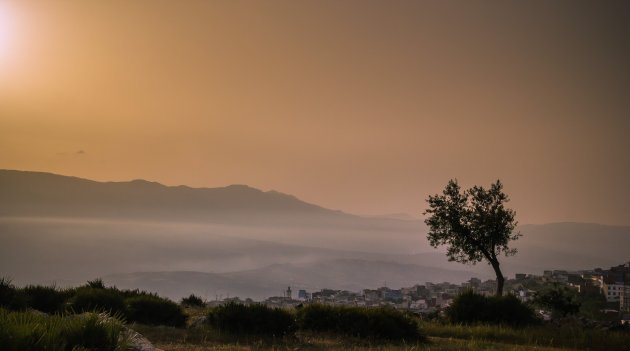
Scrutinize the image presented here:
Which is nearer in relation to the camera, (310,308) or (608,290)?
(310,308)

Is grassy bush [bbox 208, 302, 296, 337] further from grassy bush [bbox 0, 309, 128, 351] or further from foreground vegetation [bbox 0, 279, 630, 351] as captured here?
grassy bush [bbox 0, 309, 128, 351]

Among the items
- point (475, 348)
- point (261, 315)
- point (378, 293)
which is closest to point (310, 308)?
point (261, 315)

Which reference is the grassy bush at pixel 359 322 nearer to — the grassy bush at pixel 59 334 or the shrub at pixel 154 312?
the shrub at pixel 154 312

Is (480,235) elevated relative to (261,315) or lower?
elevated

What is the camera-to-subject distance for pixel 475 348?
14742 millimetres

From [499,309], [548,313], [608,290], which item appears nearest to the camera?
[499,309]

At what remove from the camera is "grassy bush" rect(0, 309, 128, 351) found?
799 centimetres

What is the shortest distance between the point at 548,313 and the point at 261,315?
22533mm

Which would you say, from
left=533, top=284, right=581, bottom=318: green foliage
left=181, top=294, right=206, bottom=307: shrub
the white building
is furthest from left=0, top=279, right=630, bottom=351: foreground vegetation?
the white building

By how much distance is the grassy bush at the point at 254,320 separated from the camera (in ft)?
54.0

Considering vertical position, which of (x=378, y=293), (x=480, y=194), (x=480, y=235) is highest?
(x=480, y=194)

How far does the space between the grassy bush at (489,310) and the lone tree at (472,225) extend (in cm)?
1560

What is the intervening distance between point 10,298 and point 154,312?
431cm

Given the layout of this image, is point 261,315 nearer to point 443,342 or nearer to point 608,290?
point 443,342
